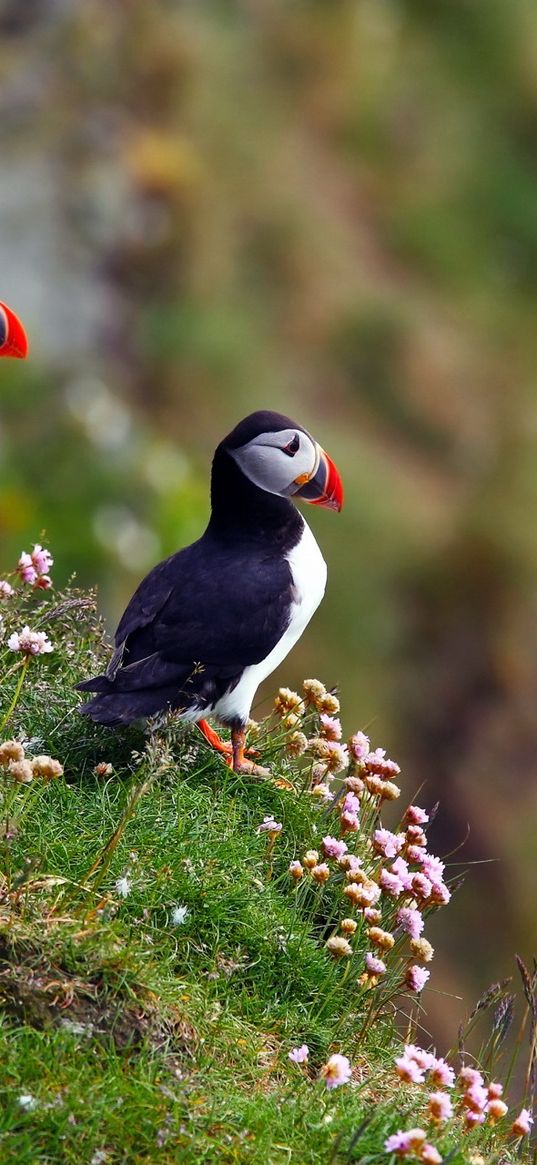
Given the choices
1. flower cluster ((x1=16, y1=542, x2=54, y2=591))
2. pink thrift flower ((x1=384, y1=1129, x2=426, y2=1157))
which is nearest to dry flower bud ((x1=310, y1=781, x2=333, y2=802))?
flower cluster ((x1=16, y1=542, x2=54, y2=591))

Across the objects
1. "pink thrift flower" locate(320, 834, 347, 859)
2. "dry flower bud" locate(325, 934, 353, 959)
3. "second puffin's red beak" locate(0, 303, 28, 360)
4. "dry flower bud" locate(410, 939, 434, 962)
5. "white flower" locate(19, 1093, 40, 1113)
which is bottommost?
"white flower" locate(19, 1093, 40, 1113)

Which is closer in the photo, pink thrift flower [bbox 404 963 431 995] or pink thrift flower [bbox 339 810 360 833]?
pink thrift flower [bbox 404 963 431 995]

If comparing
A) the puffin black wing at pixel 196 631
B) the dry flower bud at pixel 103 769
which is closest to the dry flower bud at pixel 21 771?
the dry flower bud at pixel 103 769

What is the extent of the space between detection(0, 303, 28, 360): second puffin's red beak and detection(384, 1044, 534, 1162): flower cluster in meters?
2.34

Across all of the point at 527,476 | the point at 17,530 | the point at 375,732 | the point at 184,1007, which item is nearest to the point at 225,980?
the point at 184,1007

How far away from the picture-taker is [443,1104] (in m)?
2.96

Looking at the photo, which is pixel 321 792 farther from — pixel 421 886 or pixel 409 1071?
pixel 409 1071

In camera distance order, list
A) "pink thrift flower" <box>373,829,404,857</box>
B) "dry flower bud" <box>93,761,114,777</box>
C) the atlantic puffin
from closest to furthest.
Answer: "pink thrift flower" <box>373,829,404,857</box> < "dry flower bud" <box>93,761,114,777</box> < the atlantic puffin

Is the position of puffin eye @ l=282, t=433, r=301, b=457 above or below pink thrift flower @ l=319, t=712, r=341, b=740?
above

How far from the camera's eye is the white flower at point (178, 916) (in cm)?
348

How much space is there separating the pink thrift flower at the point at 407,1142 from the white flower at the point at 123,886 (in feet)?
2.90

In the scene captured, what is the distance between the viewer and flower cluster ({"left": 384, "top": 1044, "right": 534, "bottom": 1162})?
281 cm

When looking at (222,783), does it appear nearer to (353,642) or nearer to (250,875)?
(250,875)

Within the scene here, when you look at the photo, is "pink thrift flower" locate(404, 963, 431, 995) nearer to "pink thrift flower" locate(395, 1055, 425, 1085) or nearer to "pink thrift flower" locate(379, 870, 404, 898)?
"pink thrift flower" locate(379, 870, 404, 898)
